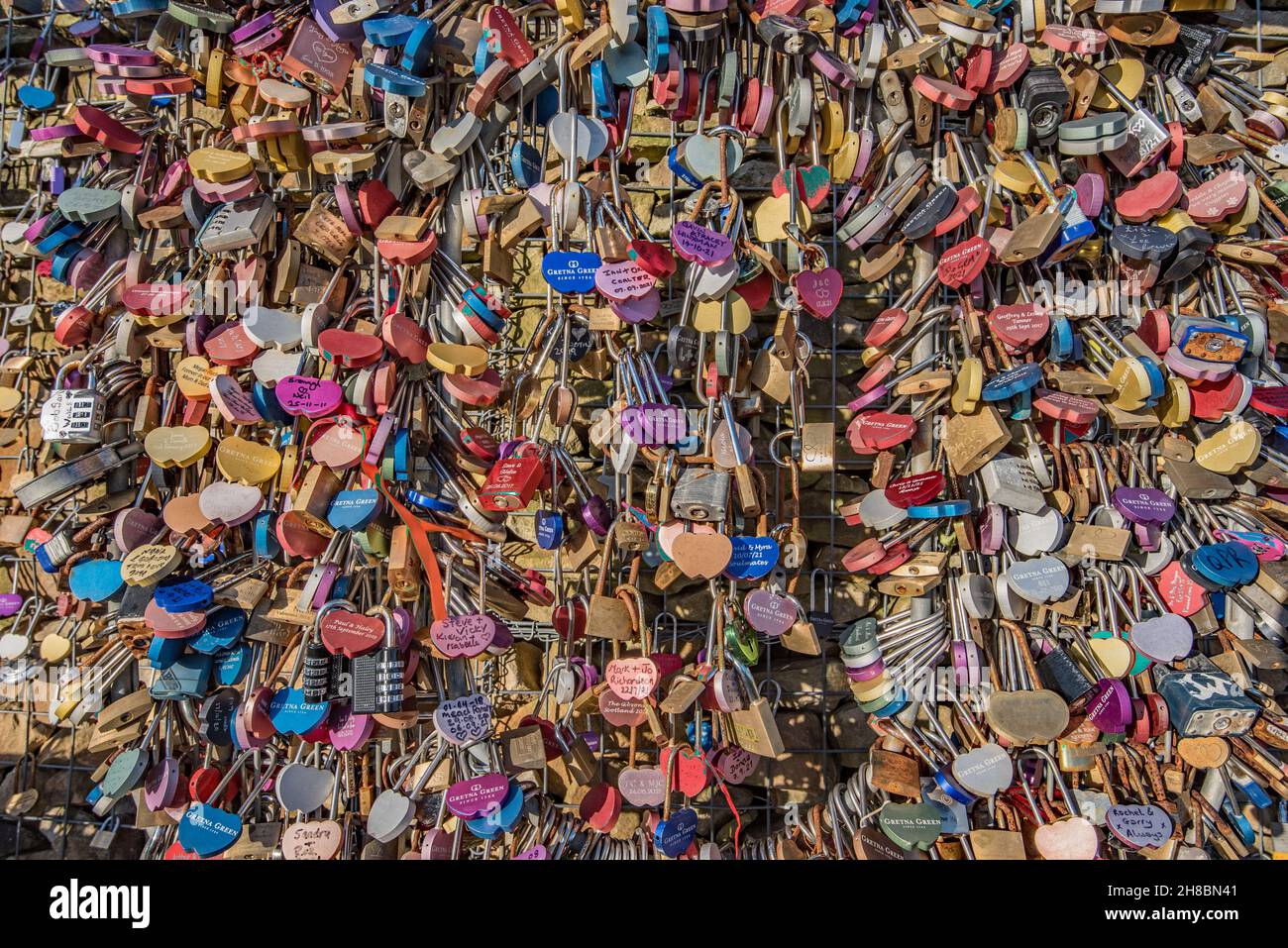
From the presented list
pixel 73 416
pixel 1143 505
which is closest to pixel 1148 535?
pixel 1143 505

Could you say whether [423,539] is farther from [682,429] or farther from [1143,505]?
[1143,505]

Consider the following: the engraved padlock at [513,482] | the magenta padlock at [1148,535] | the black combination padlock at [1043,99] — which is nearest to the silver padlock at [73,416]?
the engraved padlock at [513,482]

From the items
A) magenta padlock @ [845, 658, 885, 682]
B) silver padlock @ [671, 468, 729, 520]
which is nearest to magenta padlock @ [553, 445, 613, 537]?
silver padlock @ [671, 468, 729, 520]

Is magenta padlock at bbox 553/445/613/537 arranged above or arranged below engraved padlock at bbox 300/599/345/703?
above

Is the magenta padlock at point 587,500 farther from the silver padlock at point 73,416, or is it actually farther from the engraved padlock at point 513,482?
the silver padlock at point 73,416

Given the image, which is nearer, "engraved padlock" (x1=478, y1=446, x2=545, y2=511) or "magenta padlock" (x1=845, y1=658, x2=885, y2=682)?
"engraved padlock" (x1=478, y1=446, x2=545, y2=511)

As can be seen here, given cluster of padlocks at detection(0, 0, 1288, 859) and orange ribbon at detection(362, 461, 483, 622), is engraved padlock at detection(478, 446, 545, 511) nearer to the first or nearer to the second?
cluster of padlocks at detection(0, 0, 1288, 859)
